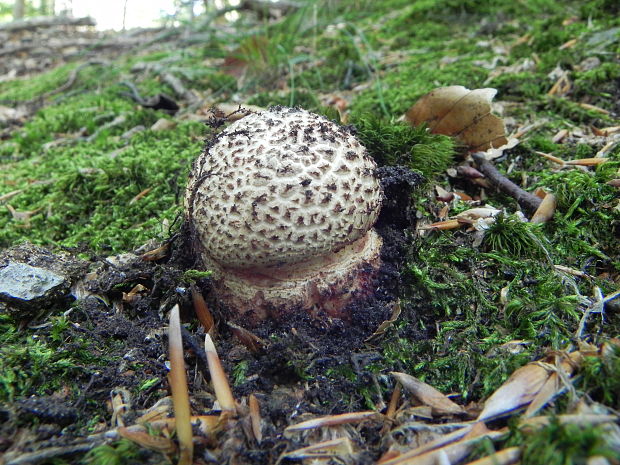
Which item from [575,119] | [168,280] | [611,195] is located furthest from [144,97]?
[611,195]

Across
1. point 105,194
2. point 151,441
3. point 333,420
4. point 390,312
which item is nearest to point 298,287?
point 390,312

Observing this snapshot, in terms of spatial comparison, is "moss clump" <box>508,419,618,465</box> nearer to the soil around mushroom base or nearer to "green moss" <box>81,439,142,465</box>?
the soil around mushroom base

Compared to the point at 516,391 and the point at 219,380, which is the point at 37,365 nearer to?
the point at 219,380

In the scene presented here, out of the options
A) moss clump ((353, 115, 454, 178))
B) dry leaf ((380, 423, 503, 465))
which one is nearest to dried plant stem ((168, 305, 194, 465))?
dry leaf ((380, 423, 503, 465))

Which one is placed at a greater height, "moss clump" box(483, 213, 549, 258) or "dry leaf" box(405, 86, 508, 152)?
"dry leaf" box(405, 86, 508, 152)

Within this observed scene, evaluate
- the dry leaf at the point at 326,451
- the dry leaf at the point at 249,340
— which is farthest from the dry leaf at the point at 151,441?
the dry leaf at the point at 249,340

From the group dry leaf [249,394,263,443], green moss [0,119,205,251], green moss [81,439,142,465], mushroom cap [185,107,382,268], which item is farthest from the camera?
green moss [0,119,205,251]

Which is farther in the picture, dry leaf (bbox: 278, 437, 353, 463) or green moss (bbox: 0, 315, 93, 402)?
green moss (bbox: 0, 315, 93, 402)
